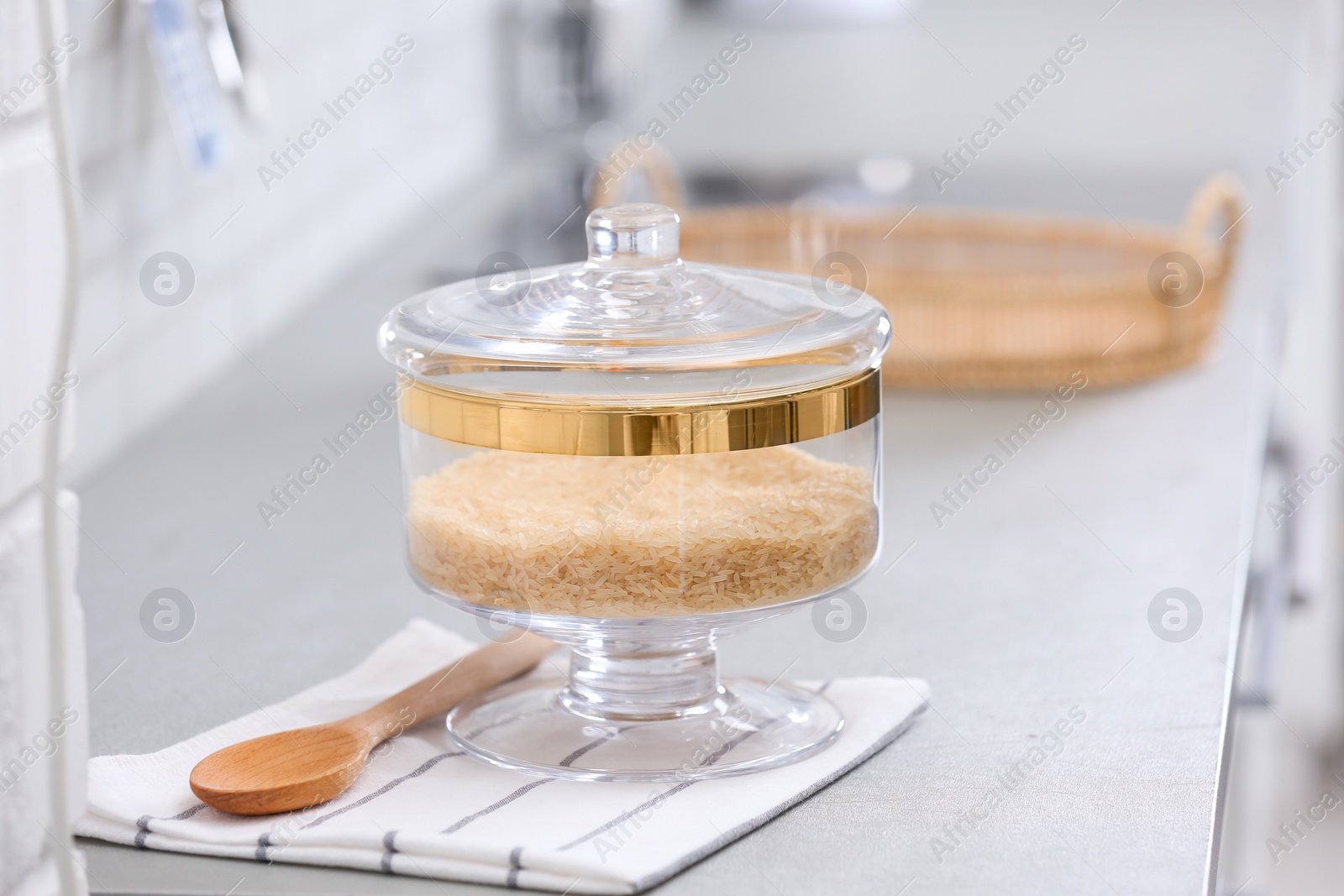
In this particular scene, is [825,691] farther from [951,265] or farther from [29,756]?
[951,265]

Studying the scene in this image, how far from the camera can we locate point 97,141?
1154 mm

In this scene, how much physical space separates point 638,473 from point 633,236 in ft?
0.38

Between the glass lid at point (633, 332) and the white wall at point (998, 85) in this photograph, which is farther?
the white wall at point (998, 85)

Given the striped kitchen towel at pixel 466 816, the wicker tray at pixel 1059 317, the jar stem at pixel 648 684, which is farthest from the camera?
the wicker tray at pixel 1059 317

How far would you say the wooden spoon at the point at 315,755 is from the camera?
0.66 metres

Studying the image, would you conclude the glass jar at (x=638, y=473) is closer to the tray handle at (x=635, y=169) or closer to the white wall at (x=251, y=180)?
the white wall at (x=251, y=180)

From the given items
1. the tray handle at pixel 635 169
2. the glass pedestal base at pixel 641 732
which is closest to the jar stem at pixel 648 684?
the glass pedestal base at pixel 641 732

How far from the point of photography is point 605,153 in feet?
7.07

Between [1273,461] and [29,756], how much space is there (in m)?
1.42

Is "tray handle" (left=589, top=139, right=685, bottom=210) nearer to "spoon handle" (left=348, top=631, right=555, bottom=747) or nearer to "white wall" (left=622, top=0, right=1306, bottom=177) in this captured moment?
"white wall" (left=622, top=0, right=1306, bottom=177)

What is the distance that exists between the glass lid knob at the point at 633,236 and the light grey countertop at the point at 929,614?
0.26 meters

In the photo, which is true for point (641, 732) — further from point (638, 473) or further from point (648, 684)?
point (638, 473)

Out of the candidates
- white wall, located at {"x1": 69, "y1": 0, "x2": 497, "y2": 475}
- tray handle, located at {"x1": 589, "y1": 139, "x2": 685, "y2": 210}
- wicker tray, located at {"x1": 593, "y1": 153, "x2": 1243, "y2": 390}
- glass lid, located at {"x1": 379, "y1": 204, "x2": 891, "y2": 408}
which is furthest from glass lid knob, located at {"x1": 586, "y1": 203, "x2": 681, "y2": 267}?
tray handle, located at {"x1": 589, "y1": 139, "x2": 685, "y2": 210}

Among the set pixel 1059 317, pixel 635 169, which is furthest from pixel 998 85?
pixel 1059 317
